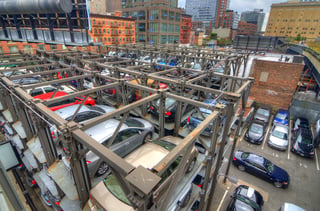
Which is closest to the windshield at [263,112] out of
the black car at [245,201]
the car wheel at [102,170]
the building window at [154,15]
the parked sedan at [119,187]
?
the black car at [245,201]

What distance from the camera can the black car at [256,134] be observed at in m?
13.7

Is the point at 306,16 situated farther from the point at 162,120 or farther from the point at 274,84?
the point at 162,120

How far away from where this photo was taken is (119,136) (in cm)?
537

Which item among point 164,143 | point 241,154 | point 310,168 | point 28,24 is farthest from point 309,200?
point 28,24

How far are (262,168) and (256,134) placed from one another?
4199 millimetres

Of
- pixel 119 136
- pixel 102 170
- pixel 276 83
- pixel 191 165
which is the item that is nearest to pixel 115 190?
pixel 102 170

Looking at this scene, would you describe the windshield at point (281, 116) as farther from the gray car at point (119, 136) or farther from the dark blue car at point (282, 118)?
the gray car at point (119, 136)

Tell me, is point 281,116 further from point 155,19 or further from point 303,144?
point 155,19

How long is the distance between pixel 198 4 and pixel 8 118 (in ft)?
625

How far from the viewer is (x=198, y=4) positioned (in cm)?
16138

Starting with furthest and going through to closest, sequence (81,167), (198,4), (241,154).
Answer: (198,4)
(241,154)
(81,167)

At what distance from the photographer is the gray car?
15.5 ft

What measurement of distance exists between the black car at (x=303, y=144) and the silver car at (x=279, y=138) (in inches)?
28.4

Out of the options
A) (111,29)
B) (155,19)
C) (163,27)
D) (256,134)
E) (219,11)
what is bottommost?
(256,134)
